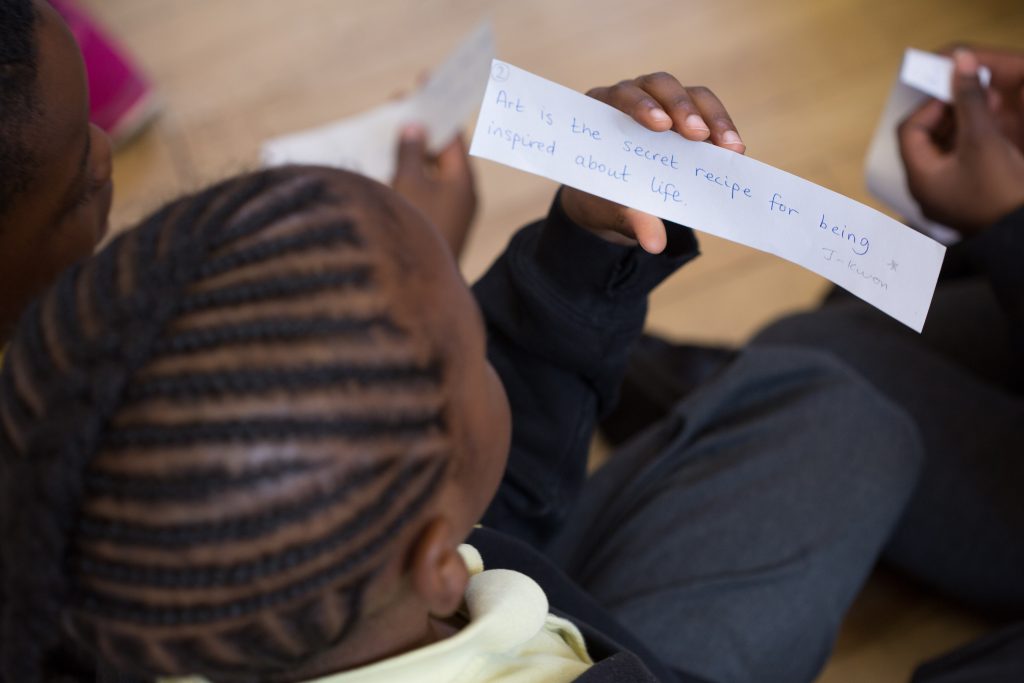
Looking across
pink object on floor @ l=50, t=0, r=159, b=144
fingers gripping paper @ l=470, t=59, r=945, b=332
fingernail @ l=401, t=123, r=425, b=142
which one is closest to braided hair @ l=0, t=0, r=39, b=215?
fingers gripping paper @ l=470, t=59, r=945, b=332

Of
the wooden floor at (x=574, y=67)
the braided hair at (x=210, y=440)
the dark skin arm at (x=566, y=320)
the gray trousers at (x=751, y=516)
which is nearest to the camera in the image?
the braided hair at (x=210, y=440)

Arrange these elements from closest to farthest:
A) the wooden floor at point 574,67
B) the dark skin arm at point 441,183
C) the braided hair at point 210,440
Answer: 1. the braided hair at point 210,440
2. the dark skin arm at point 441,183
3. the wooden floor at point 574,67

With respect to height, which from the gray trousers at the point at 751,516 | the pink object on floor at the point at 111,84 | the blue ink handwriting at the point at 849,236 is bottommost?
the gray trousers at the point at 751,516

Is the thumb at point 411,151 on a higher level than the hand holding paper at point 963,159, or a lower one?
lower

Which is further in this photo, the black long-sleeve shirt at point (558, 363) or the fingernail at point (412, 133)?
the fingernail at point (412, 133)

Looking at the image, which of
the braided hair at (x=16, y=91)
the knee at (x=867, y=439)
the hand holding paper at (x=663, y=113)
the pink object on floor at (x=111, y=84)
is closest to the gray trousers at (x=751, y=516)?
the knee at (x=867, y=439)

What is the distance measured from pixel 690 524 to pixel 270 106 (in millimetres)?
882

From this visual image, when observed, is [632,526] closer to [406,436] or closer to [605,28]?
[406,436]

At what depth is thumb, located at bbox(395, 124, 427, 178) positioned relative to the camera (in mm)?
944

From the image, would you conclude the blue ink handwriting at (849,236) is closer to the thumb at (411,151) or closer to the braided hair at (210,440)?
the braided hair at (210,440)

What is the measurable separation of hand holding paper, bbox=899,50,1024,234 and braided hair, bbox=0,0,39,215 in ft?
2.22

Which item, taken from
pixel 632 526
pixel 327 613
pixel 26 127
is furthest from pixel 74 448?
pixel 632 526

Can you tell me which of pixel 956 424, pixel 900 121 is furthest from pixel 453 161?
pixel 956 424

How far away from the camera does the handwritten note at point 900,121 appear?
737 mm
